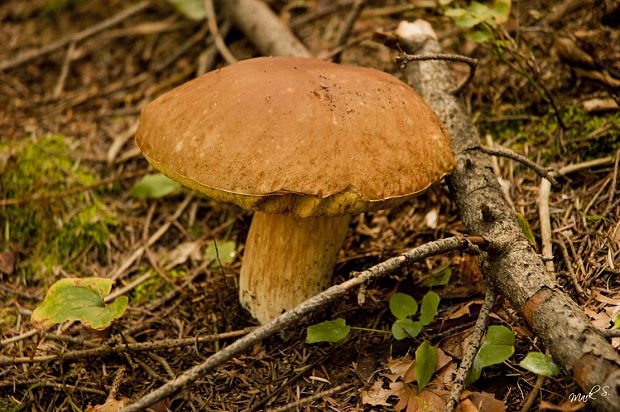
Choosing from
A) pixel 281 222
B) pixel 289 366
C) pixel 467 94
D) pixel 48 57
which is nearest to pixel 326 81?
pixel 281 222

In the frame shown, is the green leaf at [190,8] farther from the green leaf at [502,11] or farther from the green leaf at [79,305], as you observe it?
the green leaf at [79,305]

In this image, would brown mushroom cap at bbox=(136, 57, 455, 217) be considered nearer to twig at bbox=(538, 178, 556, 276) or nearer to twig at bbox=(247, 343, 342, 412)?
twig at bbox=(538, 178, 556, 276)

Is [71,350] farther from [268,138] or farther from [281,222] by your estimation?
[268,138]

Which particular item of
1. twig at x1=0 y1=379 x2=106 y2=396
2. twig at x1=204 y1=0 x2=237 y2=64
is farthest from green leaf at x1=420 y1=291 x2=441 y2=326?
twig at x1=204 y1=0 x2=237 y2=64

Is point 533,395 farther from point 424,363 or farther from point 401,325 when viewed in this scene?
point 401,325

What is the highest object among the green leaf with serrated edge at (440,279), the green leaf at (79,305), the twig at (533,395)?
the twig at (533,395)

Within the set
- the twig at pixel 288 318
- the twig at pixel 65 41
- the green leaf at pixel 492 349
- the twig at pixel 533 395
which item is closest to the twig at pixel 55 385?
the twig at pixel 288 318

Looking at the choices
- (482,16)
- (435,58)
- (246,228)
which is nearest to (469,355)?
(435,58)
